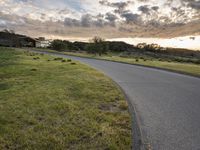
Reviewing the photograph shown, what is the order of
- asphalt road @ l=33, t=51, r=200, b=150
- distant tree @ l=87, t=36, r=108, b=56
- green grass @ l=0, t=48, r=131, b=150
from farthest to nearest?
distant tree @ l=87, t=36, r=108, b=56, asphalt road @ l=33, t=51, r=200, b=150, green grass @ l=0, t=48, r=131, b=150

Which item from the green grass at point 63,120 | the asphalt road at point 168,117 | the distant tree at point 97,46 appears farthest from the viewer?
the distant tree at point 97,46

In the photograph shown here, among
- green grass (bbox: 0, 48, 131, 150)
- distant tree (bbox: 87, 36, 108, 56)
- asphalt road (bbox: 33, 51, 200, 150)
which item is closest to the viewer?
green grass (bbox: 0, 48, 131, 150)

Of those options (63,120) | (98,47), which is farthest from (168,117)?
(98,47)

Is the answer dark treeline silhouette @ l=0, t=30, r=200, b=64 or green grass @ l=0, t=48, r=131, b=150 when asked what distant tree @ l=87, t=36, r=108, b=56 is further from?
green grass @ l=0, t=48, r=131, b=150

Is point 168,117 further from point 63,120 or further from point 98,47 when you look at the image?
point 98,47

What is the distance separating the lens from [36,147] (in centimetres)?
489

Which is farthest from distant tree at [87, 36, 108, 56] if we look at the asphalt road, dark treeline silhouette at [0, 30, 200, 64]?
the asphalt road

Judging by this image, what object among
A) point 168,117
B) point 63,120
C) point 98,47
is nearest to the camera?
point 63,120

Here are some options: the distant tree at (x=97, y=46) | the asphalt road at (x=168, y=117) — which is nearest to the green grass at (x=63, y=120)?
the asphalt road at (x=168, y=117)

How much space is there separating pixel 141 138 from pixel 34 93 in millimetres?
5704

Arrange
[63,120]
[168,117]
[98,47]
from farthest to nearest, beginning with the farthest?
[98,47] → [168,117] → [63,120]

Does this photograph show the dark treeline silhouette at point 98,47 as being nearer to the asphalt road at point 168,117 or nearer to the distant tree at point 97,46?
the distant tree at point 97,46

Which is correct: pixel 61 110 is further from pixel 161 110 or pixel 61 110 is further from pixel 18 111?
pixel 161 110

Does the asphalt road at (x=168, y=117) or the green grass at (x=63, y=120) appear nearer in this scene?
the green grass at (x=63, y=120)
